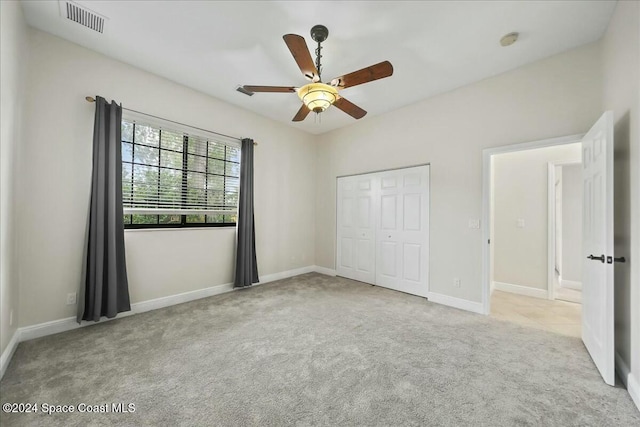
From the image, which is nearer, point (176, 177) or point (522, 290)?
point (176, 177)

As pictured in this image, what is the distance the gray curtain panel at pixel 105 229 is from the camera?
2.67 m

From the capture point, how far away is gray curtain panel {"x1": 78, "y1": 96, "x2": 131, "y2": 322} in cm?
267

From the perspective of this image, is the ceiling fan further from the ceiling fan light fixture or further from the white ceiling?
the white ceiling

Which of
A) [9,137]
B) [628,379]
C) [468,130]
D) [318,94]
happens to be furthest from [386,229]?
[9,137]

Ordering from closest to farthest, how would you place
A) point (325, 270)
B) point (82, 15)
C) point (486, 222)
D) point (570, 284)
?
1. point (82, 15)
2. point (486, 222)
3. point (570, 284)
4. point (325, 270)

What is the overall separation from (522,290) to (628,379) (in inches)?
97.2

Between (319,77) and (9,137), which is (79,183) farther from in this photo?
(319,77)

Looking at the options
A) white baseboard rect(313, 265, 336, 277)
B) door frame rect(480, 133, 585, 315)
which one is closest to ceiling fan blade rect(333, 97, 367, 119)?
door frame rect(480, 133, 585, 315)

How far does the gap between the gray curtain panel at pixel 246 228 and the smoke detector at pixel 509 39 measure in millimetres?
3475

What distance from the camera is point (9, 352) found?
2.10 meters

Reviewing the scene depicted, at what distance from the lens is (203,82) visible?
3432 millimetres

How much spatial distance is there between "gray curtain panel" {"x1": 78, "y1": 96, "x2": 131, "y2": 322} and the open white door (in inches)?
177

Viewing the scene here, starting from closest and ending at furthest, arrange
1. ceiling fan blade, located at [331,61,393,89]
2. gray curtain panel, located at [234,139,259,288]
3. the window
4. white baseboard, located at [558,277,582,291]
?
ceiling fan blade, located at [331,61,393,89], the window, gray curtain panel, located at [234,139,259,288], white baseboard, located at [558,277,582,291]

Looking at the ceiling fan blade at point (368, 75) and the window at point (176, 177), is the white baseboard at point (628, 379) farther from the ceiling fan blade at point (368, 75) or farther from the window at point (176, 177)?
the window at point (176, 177)
